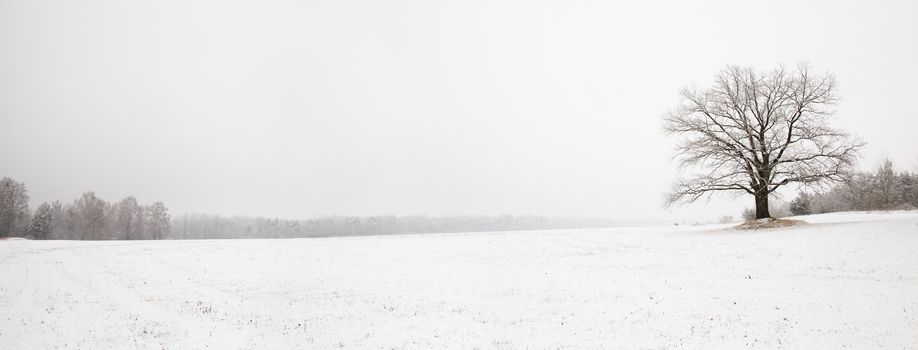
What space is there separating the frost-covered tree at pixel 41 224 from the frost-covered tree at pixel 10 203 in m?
2.78

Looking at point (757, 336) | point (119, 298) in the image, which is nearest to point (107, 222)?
point (119, 298)

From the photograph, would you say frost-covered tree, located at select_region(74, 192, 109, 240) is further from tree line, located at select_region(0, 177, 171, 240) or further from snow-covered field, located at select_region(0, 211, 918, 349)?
snow-covered field, located at select_region(0, 211, 918, 349)

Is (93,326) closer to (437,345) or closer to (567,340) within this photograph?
(437,345)

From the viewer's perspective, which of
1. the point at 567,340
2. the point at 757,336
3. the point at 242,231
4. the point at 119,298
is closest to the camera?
the point at 757,336

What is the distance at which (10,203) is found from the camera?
73.5 metres

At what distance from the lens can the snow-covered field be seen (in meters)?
11.6

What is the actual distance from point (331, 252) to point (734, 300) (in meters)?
23.7

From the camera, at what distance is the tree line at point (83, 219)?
74.7m

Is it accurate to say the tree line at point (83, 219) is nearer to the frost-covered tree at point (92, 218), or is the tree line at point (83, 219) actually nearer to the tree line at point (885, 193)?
the frost-covered tree at point (92, 218)

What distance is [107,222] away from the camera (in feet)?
306

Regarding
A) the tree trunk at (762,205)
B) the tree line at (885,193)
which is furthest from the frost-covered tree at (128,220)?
the tree line at (885,193)

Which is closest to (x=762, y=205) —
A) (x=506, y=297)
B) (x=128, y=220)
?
(x=506, y=297)

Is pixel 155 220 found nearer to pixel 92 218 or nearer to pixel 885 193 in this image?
pixel 92 218

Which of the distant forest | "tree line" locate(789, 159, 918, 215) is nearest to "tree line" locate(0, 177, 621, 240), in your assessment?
the distant forest
